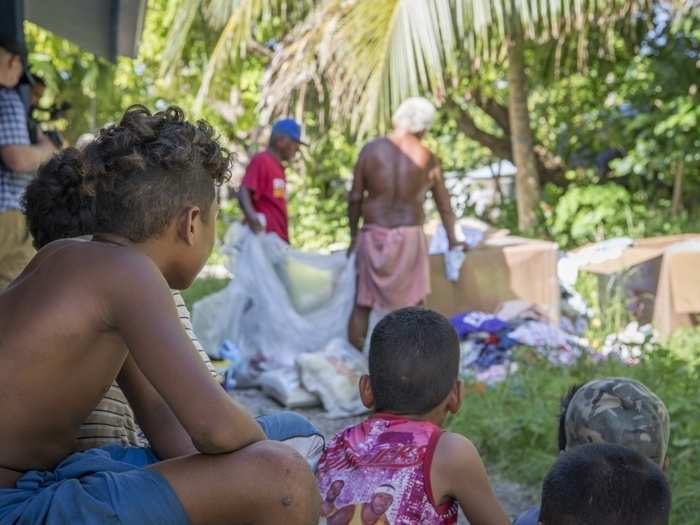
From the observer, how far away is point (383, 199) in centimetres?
704

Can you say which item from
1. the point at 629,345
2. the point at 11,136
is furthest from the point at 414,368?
the point at 629,345

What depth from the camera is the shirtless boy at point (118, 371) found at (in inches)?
79.9

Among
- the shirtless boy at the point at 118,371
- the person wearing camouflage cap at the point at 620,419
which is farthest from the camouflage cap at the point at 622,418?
the shirtless boy at the point at 118,371

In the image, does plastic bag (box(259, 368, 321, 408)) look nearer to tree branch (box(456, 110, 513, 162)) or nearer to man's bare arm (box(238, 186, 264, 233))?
man's bare arm (box(238, 186, 264, 233))

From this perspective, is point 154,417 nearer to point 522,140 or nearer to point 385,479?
point 385,479

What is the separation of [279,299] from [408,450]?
16.2ft

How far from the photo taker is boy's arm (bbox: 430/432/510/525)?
234 centimetres

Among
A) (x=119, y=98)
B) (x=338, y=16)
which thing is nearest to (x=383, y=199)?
(x=338, y=16)

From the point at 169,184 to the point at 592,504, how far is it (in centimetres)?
104

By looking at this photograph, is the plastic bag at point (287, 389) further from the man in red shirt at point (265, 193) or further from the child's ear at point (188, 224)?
the child's ear at point (188, 224)

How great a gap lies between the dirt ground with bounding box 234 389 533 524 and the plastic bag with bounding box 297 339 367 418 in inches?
3.5

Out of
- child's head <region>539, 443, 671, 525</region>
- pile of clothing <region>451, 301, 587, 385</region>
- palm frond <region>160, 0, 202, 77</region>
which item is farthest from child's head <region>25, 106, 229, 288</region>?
palm frond <region>160, 0, 202, 77</region>

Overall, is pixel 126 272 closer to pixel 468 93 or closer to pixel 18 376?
pixel 18 376

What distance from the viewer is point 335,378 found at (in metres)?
6.25
